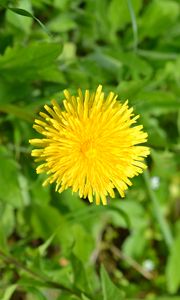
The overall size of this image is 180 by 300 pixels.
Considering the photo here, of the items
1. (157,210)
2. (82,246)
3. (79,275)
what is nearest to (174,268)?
(157,210)

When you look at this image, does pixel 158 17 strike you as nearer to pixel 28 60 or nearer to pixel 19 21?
pixel 19 21

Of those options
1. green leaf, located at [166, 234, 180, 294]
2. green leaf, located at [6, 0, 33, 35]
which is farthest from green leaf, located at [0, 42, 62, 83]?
green leaf, located at [166, 234, 180, 294]

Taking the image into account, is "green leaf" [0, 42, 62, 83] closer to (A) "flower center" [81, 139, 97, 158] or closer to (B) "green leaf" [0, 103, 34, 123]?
(B) "green leaf" [0, 103, 34, 123]

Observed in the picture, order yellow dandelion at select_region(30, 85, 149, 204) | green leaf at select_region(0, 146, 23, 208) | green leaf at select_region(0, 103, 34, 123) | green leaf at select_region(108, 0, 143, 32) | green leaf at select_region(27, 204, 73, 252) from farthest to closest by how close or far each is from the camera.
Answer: green leaf at select_region(108, 0, 143, 32) → green leaf at select_region(27, 204, 73, 252) → green leaf at select_region(0, 146, 23, 208) → green leaf at select_region(0, 103, 34, 123) → yellow dandelion at select_region(30, 85, 149, 204)

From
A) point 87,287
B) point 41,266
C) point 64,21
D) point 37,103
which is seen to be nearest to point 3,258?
point 41,266

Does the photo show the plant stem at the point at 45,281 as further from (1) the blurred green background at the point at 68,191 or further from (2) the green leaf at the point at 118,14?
(2) the green leaf at the point at 118,14

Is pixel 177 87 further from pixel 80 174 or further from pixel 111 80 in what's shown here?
pixel 80 174
